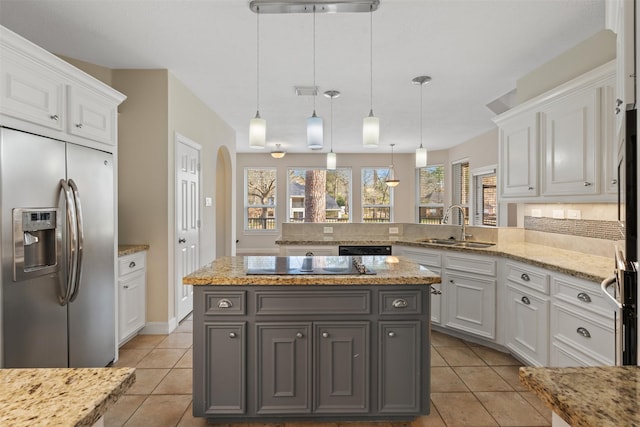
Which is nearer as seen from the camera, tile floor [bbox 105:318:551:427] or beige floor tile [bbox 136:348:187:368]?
Result: tile floor [bbox 105:318:551:427]

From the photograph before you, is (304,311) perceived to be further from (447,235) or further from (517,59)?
(517,59)

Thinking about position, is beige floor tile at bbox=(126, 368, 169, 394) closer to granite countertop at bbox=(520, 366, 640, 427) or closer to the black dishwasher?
the black dishwasher

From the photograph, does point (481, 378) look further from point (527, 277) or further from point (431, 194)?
point (431, 194)

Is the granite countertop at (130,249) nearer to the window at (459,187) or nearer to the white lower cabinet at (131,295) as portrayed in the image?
the white lower cabinet at (131,295)

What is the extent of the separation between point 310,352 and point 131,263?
2.10 m

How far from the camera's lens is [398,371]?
2.06 m

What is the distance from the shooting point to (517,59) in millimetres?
3312

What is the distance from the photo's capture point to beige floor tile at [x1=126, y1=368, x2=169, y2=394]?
8.30 ft

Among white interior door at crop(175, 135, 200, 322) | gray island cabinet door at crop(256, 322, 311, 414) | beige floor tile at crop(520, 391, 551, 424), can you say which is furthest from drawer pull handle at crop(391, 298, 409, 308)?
white interior door at crop(175, 135, 200, 322)

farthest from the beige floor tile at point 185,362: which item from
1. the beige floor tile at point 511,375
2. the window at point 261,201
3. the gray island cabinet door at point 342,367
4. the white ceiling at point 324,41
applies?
the window at point 261,201

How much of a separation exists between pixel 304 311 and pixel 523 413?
1.54 meters

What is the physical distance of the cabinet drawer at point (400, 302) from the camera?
6.79ft

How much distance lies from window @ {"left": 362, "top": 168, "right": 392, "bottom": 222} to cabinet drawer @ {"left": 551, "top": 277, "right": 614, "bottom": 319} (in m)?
A: 7.06

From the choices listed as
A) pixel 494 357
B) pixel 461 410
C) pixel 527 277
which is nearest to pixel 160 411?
pixel 461 410
